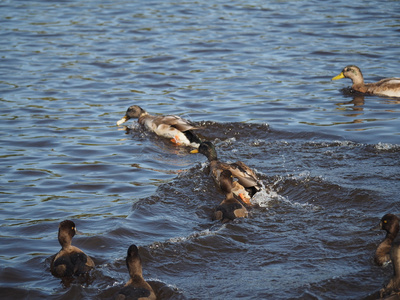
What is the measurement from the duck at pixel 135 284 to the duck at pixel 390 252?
2.12 metres

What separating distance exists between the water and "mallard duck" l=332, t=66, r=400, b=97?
7.7 inches

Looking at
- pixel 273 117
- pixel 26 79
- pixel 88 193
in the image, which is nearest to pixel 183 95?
pixel 273 117

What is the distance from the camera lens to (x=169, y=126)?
452 inches

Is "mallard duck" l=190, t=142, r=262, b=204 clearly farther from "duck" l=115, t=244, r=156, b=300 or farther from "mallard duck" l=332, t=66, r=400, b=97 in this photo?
"mallard duck" l=332, t=66, r=400, b=97

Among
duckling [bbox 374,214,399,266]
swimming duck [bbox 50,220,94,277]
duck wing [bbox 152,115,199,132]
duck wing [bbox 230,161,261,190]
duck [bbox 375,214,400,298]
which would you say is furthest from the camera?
duck wing [bbox 152,115,199,132]

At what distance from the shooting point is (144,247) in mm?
6859

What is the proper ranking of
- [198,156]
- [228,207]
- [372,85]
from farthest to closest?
[372,85]
[198,156]
[228,207]

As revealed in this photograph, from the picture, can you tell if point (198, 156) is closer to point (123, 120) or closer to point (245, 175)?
point (123, 120)

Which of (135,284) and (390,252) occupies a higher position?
(390,252)

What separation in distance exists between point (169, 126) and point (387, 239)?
233 inches

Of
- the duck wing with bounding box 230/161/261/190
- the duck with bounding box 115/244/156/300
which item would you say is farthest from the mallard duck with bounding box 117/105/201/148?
the duck with bounding box 115/244/156/300

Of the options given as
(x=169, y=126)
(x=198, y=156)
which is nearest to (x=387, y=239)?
(x=198, y=156)

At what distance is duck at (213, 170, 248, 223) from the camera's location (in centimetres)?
755

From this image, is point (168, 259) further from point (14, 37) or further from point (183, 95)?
point (14, 37)
